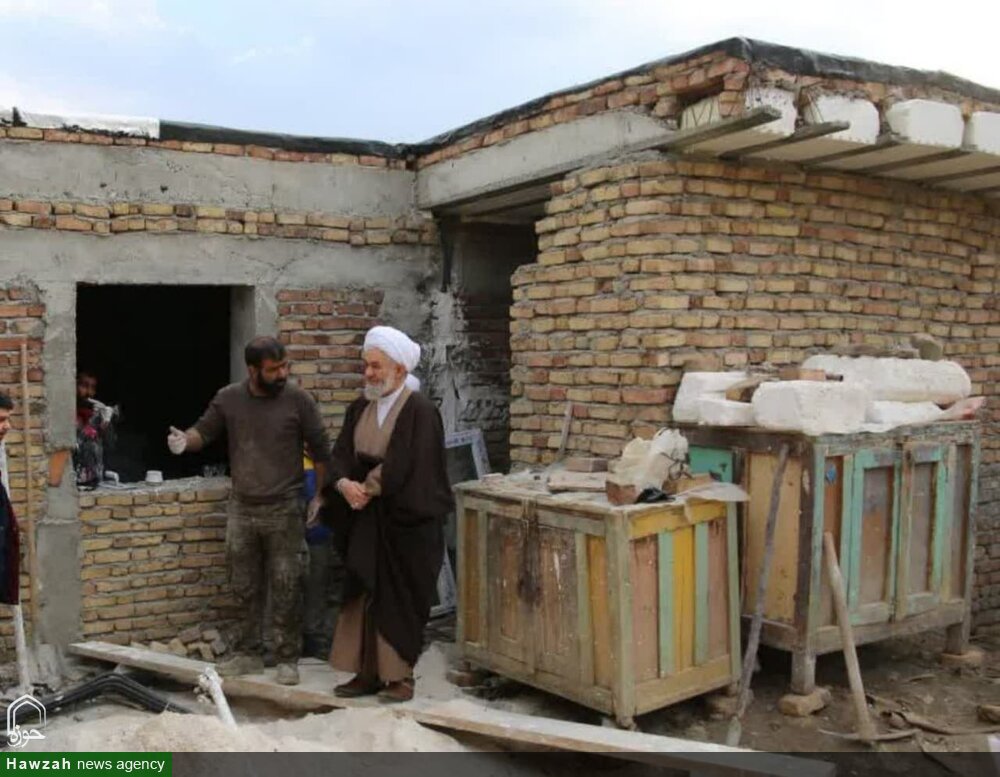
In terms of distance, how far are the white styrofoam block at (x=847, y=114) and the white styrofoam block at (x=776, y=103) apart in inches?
4.9

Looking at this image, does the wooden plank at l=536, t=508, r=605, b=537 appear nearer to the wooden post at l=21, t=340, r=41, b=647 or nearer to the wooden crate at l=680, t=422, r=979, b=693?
the wooden crate at l=680, t=422, r=979, b=693

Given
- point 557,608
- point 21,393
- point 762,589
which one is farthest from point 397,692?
point 21,393

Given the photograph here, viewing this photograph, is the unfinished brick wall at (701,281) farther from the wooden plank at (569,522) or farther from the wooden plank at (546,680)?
the wooden plank at (546,680)

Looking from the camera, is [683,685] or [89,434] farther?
[89,434]

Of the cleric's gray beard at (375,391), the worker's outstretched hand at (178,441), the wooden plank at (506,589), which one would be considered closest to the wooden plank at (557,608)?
the wooden plank at (506,589)

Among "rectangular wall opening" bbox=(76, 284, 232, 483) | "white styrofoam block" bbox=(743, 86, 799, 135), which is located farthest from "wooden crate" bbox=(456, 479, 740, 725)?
"rectangular wall opening" bbox=(76, 284, 232, 483)

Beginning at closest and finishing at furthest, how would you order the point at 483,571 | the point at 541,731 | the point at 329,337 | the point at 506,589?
the point at 541,731 → the point at 506,589 → the point at 483,571 → the point at 329,337

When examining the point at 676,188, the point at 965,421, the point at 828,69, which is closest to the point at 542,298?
the point at 676,188

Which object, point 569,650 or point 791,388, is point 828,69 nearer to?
point 791,388

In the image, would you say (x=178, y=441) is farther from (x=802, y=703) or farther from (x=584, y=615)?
(x=802, y=703)

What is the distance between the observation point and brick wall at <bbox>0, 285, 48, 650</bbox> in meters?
5.38

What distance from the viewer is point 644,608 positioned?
4.18 meters

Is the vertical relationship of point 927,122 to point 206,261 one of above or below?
above

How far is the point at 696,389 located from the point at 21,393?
145 inches
